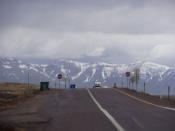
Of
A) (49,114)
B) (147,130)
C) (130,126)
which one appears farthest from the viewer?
(49,114)

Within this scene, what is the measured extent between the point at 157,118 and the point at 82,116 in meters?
3.74

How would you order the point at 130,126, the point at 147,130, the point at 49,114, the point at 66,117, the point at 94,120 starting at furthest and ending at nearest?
the point at 49,114 < the point at 66,117 < the point at 94,120 < the point at 130,126 < the point at 147,130

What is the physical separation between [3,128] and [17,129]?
1.73ft

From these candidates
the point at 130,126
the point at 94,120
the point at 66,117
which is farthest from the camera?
the point at 66,117

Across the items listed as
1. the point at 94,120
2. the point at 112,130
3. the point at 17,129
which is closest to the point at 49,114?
the point at 94,120

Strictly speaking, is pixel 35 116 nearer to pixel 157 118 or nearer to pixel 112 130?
pixel 157 118

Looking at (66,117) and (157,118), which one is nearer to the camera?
(157,118)

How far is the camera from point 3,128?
23.3 meters

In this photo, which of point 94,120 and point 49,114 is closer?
point 94,120

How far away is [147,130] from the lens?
21.2 m

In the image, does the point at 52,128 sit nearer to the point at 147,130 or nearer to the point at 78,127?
the point at 78,127

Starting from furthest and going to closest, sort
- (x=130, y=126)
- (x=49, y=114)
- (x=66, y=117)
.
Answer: (x=49, y=114)
(x=66, y=117)
(x=130, y=126)

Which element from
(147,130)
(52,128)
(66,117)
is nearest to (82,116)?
(66,117)

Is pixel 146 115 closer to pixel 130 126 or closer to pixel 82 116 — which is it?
pixel 82 116
